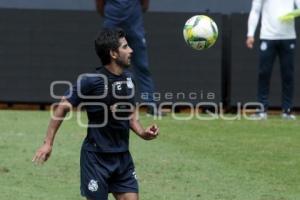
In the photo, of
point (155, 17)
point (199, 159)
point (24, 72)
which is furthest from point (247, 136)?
point (24, 72)

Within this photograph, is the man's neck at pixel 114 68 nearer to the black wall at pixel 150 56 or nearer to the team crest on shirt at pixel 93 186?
the team crest on shirt at pixel 93 186

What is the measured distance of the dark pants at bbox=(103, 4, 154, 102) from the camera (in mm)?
12070

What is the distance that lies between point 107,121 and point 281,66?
637 centimetres

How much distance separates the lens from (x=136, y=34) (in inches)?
479

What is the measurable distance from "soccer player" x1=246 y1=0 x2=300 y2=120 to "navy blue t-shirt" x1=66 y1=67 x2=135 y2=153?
586 centimetres

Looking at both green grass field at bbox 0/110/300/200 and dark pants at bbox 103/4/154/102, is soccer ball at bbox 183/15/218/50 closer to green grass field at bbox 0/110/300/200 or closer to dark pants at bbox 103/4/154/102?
green grass field at bbox 0/110/300/200

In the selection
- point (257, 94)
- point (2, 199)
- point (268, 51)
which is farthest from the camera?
point (257, 94)

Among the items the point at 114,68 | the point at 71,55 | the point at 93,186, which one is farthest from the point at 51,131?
the point at 71,55

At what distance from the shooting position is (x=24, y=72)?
13820mm

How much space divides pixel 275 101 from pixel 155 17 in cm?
226

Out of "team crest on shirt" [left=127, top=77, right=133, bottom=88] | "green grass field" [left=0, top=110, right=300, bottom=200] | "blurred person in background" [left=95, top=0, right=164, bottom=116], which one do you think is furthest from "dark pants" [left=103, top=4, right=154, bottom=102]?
"team crest on shirt" [left=127, top=77, right=133, bottom=88]

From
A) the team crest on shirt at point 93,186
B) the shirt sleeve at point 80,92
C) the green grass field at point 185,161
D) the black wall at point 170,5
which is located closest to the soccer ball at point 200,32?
the green grass field at point 185,161

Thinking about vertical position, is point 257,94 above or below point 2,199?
below

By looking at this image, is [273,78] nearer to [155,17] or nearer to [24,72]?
[155,17]
